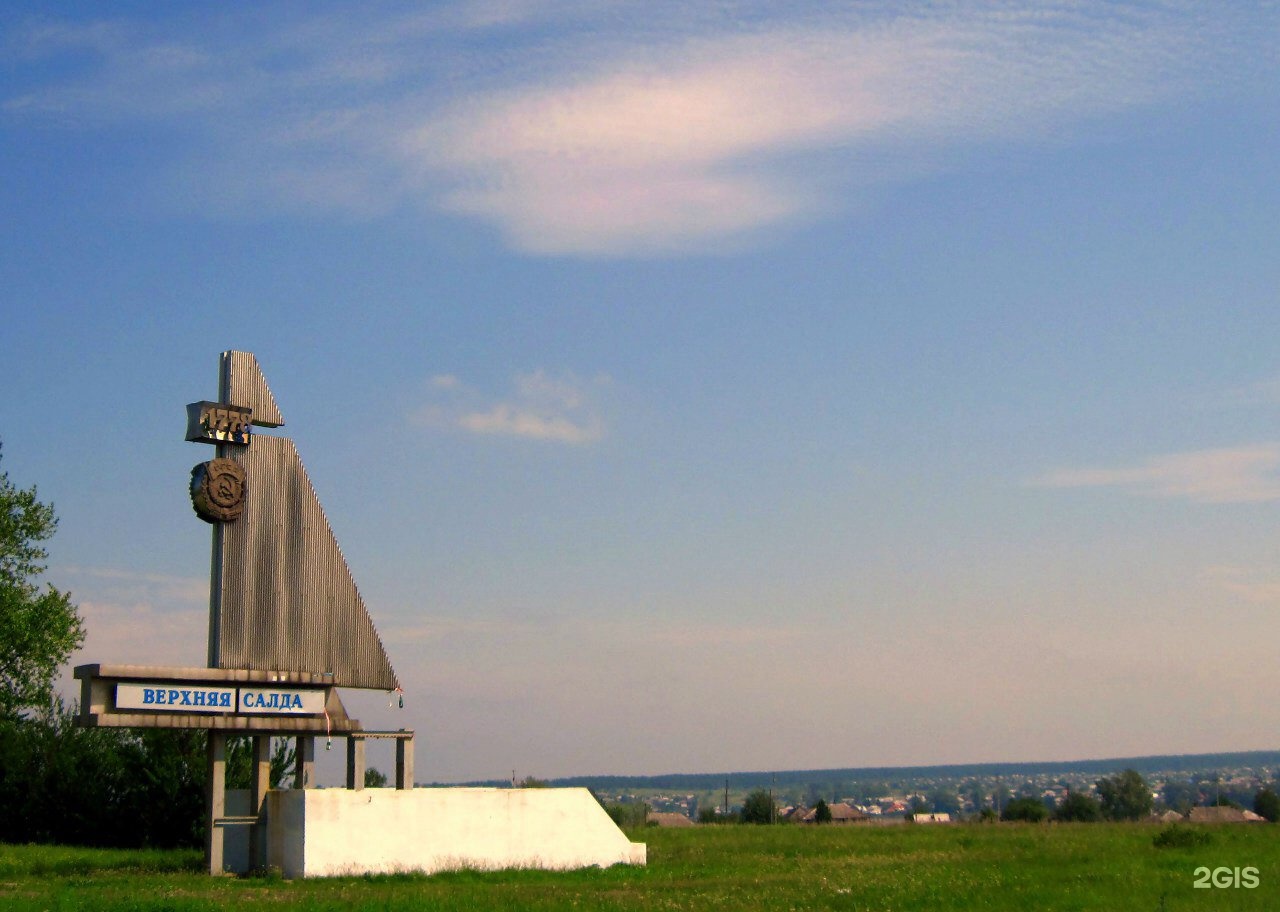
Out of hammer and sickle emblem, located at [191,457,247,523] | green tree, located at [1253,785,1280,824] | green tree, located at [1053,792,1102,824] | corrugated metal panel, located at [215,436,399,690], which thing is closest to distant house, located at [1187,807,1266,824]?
green tree, located at [1253,785,1280,824]

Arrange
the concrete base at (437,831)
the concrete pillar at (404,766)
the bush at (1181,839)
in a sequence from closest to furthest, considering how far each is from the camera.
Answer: the concrete base at (437,831), the concrete pillar at (404,766), the bush at (1181,839)

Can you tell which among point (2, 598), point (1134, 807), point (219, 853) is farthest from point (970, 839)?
point (1134, 807)

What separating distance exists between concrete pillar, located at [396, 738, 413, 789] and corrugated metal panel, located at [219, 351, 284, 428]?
31.2ft

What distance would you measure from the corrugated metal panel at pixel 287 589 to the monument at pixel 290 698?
0.04 metres

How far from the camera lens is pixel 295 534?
123 feet

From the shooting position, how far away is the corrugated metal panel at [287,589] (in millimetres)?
36062

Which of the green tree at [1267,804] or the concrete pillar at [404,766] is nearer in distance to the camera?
the concrete pillar at [404,766]

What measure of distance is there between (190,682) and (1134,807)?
3387 inches

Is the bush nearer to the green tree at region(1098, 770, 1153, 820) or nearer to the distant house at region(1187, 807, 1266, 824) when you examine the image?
the distant house at region(1187, 807, 1266, 824)

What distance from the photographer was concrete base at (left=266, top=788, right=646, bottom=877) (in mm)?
33844

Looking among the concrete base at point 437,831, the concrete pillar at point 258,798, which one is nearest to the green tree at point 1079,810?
the concrete base at point 437,831
